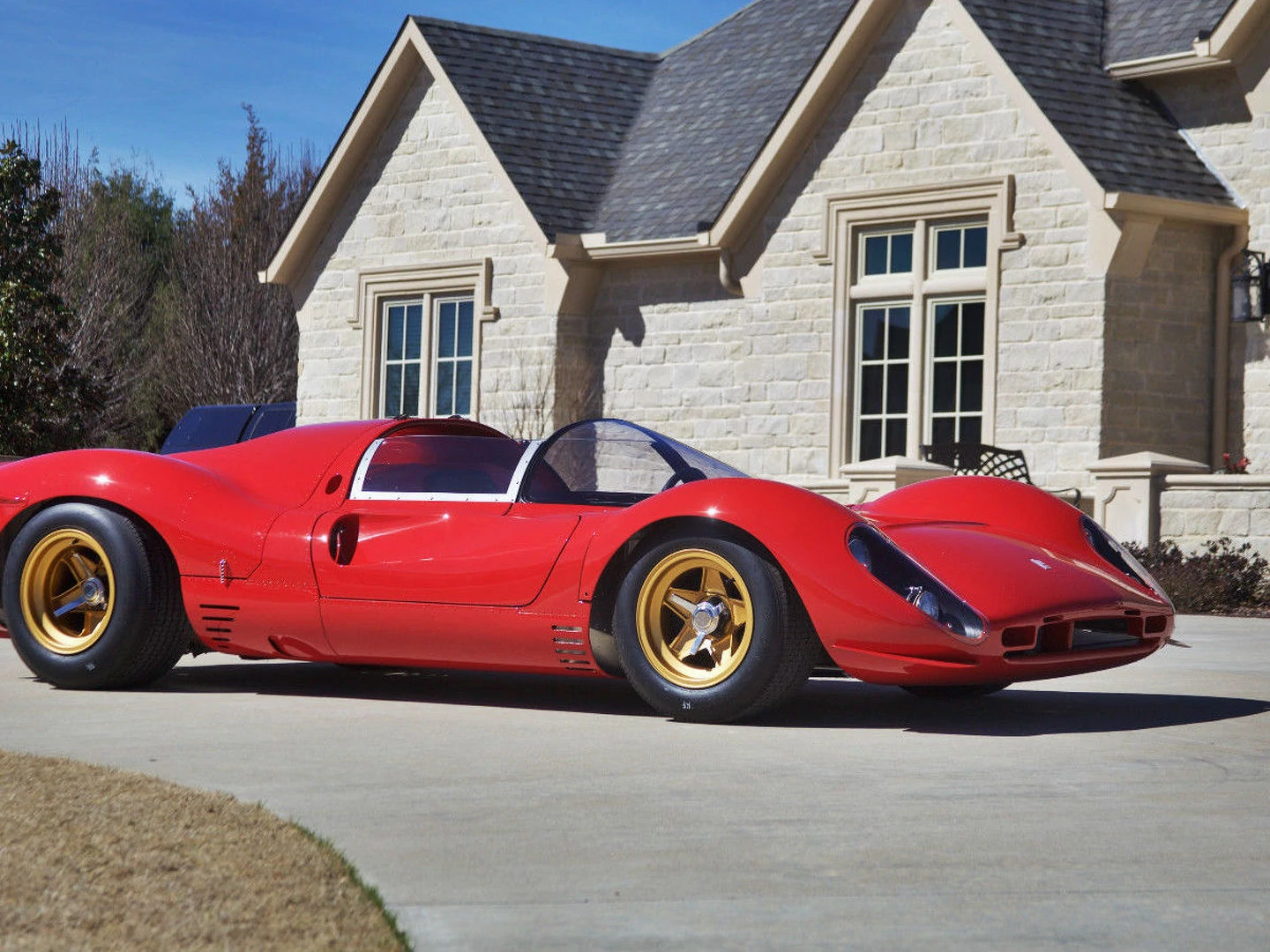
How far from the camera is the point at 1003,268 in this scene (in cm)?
1673

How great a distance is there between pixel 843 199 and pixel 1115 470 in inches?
168

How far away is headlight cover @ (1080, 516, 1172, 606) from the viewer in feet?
23.5

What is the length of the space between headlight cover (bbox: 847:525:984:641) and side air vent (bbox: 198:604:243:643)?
250cm

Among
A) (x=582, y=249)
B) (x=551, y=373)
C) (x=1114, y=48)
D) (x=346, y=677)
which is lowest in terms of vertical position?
(x=346, y=677)

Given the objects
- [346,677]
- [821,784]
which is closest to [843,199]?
[346,677]

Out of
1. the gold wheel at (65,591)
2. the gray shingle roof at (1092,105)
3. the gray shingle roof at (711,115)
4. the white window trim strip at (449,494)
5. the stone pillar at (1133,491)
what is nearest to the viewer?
the white window trim strip at (449,494)

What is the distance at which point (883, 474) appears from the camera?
16219 mm

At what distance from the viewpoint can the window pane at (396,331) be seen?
22016mm

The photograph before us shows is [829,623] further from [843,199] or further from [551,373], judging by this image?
[551,373]

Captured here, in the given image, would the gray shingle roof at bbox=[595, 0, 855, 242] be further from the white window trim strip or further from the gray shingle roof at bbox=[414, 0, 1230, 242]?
the white window trim strip

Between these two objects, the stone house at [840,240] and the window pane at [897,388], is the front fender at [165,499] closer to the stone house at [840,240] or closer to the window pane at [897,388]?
the stone house at [840,240]

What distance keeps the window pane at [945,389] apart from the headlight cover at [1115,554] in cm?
981

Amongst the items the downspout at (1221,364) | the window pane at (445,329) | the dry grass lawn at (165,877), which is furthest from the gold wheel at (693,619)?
the window pane at (445,329)

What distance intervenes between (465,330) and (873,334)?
552 centimetres
